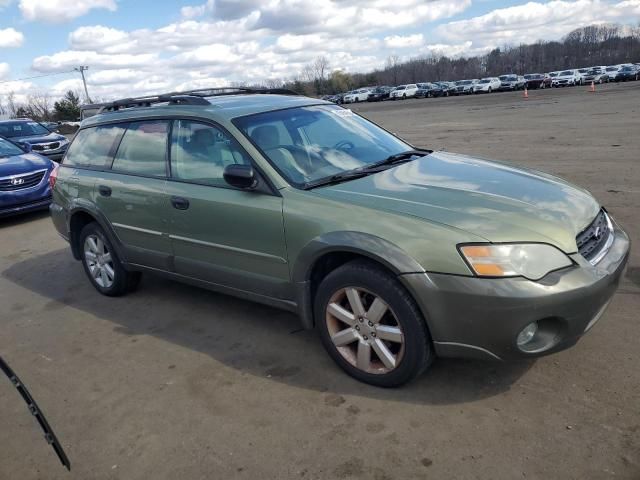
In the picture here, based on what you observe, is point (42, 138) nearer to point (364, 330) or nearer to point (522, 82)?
point (364, 330)

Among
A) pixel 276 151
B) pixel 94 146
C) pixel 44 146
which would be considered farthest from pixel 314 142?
pixel 44 146

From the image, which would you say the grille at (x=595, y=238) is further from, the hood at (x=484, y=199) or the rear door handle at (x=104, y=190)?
the rear door handle at (x=104, y=190)

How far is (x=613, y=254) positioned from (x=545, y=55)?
132m

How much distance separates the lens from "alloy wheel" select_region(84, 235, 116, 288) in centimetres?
510

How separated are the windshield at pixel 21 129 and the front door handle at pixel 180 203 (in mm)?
13989

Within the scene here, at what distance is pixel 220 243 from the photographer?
151 inches

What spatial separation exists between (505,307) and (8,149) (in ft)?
32.7

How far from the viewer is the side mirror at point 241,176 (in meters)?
3.47

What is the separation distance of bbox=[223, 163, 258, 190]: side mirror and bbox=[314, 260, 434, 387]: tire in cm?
82

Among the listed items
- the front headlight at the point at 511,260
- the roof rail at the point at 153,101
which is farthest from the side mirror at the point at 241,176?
the front headlight at the point at 511,260

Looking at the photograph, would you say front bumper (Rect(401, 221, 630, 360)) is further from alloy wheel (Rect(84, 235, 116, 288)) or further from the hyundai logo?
alloy wheel (Rect(84, 235, 116, 288))

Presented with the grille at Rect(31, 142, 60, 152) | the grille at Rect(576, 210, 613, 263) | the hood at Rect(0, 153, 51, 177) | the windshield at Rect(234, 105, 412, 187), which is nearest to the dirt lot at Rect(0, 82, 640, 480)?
the grille at Rect(576, 210, 613, 263)

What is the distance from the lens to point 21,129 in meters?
16.1

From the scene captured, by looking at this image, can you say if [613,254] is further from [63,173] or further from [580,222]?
[63,173]
